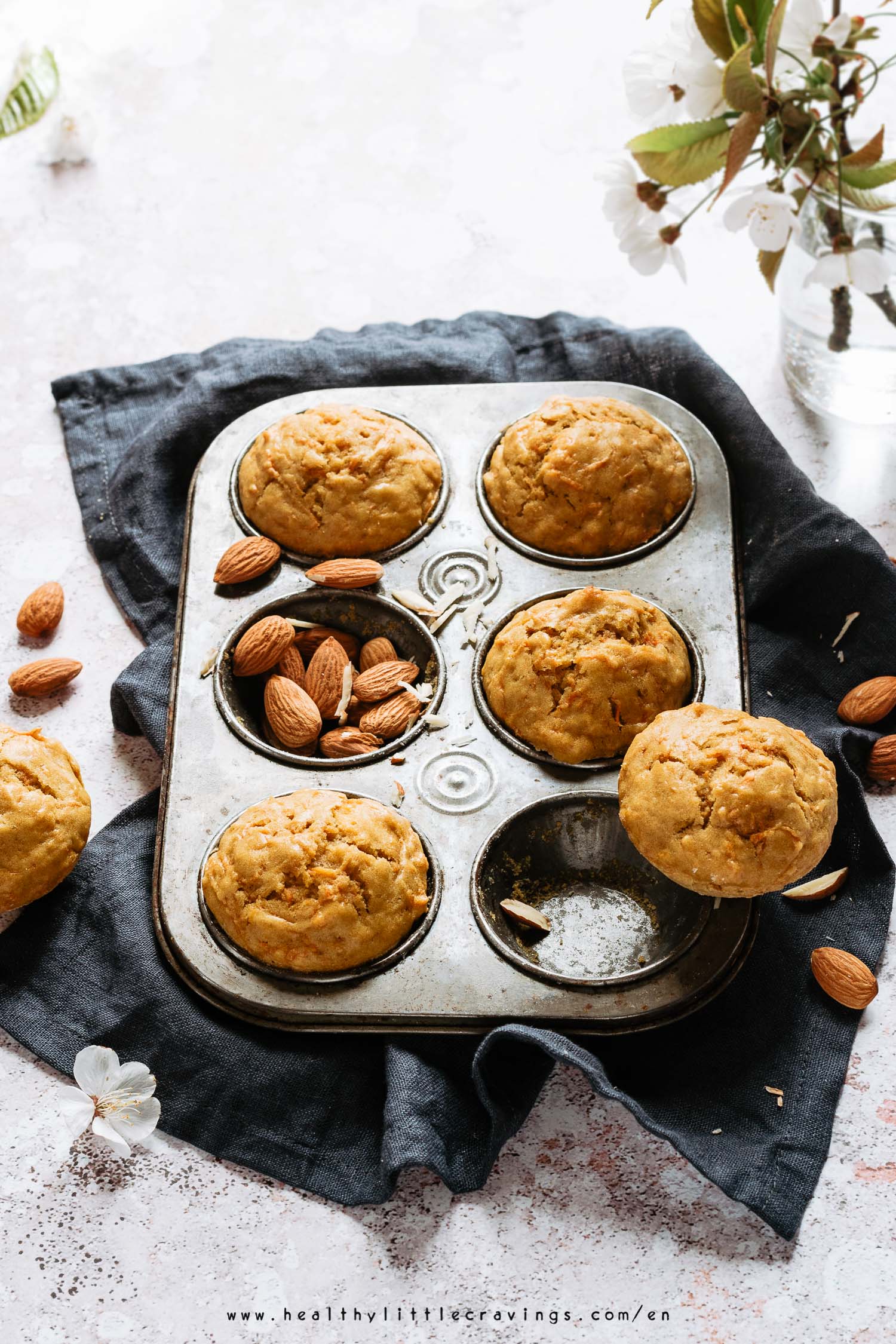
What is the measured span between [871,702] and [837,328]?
2.48 ft

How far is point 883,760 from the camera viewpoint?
2213mm

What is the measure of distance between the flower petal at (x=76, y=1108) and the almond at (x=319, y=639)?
2.80ft

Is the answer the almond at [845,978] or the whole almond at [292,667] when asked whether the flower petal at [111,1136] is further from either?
the almond at [845,978]

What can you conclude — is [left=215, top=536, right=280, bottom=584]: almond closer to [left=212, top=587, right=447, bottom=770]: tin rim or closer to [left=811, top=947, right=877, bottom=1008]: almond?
[left=212, top=587, right=447, bottom=770]: tin rim

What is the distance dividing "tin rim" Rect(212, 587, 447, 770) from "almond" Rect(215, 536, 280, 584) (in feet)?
0.21

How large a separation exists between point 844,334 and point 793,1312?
1.74 m

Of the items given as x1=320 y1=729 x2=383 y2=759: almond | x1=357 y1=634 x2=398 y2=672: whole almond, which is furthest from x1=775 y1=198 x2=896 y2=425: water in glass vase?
x1=320 y1=729 x2=383 y2=759: almond

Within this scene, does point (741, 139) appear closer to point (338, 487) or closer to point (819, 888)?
point (338, 487)

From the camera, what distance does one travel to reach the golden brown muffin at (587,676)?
6.88 feet

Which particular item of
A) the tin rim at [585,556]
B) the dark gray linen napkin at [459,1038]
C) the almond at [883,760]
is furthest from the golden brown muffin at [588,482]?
the almond at [883,760]

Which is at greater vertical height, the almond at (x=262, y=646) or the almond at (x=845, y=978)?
the almond at (x=262, y=646)

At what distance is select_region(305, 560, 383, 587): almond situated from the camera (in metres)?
2.29

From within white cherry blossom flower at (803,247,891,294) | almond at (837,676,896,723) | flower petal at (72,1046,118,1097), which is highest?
white cherry blossom flower at (803,247,891,294)

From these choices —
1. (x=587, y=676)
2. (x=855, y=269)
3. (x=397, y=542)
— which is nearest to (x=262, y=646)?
(x=397, y=542)
